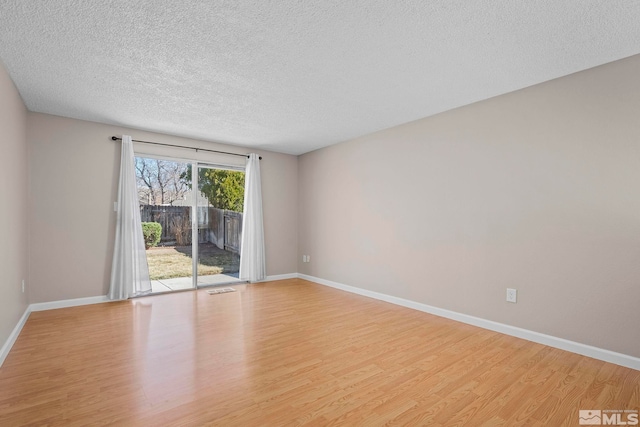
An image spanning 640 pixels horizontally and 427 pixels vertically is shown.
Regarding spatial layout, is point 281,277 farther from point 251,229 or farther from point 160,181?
point 160,181

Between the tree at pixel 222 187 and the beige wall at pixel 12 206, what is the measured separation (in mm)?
2052

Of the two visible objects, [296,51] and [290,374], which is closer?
[290,374]

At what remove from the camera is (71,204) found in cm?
408

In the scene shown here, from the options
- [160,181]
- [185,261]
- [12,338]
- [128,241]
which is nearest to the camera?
[12,338]

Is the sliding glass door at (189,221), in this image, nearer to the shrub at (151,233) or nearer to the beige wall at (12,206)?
the shrub at (151,233)

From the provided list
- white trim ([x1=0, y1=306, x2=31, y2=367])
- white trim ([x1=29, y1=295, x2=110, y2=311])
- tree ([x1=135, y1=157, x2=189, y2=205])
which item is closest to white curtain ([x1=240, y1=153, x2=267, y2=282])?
tree ([x1=135, y1=157, x2=189, y2=205])

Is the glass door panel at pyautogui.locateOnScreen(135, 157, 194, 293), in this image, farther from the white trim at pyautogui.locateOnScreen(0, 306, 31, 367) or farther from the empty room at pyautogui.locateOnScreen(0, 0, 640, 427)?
the white trim at pyautogui.locateOnScreen(0, 306, 31, 367)

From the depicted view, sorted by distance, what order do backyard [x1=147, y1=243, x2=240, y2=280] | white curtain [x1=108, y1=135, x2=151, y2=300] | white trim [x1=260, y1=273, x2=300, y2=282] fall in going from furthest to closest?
1. white trim [x1=260, y1=273, x2=300, y2=282]
2. backyard [x1=147, y1=243, x2=240, y2=280]
3. white curtain [x1=108, y1=135, x2=151, y2=300]

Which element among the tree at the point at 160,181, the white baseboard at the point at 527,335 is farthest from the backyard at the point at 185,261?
the white baseboard at the point at 527,335

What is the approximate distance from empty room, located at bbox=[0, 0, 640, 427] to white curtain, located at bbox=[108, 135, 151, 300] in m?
0.03

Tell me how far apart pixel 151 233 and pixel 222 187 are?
4.62 feet


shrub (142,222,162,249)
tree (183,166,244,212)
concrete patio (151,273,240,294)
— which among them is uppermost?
tree (183,166,244,212)

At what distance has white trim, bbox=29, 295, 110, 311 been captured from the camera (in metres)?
3.83

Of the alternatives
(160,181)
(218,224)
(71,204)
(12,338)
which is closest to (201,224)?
(218,224)
